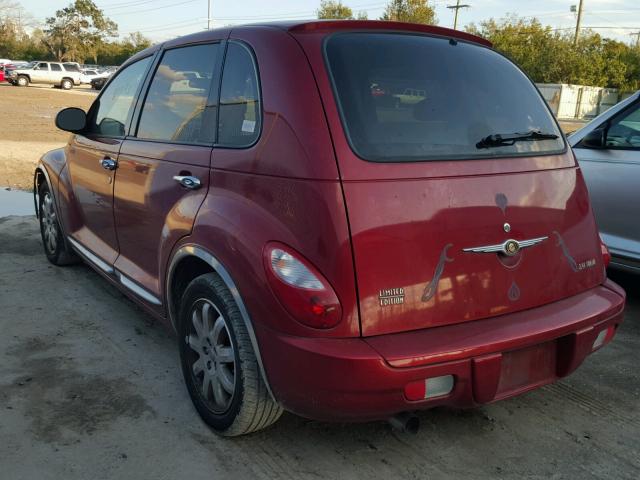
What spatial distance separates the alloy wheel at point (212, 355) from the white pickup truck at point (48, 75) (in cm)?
4544

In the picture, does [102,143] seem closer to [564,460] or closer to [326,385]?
[326,385]

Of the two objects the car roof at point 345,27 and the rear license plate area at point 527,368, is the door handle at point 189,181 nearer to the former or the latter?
the car roof at point 345,27

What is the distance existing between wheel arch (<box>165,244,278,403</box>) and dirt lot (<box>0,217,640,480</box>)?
42cm

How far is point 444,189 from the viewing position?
238 cm

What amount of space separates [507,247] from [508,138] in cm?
54

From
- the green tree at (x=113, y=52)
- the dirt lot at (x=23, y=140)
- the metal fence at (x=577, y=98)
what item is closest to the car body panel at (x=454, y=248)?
the dirt lot at (x=23, y=140)

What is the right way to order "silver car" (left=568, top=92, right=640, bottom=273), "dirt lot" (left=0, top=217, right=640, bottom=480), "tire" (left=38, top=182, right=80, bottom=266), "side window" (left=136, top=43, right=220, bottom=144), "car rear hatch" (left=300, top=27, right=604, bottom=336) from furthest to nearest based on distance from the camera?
"tire" (left=38, top=182, right=80, bottom=266) < "silver car" (left=568, top=92, right=640, bottom=273) < "side window" (left=136, top=43, right=220, bottom=144) < "dirt lot" (left=0, top=217, right=640, bottom=480) < "car rear hatch" (left=300, top=27, right=604, bottom=336)

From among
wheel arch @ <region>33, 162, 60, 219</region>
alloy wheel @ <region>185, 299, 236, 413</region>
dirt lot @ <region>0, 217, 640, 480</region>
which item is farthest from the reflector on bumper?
wheel arch @ <region>33, 162, 60, 219</region>

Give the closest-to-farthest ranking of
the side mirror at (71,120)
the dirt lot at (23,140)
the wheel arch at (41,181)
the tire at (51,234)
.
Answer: the side mirror at (71,120) < the wheel arch at (41,181) < the tire at (51,234) < the dirt lot at (23,140)

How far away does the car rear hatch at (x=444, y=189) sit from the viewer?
7.42ft

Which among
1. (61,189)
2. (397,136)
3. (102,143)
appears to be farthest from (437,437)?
(61,189)

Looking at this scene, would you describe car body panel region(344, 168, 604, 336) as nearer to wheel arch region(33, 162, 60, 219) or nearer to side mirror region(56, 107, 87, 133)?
side mirror region(56, 107, 87, 133)

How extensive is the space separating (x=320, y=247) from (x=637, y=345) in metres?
2.73

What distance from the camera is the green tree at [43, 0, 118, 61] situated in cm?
7838
